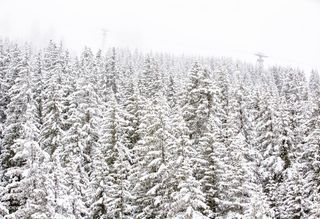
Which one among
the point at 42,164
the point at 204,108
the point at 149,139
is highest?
the point at 204,108

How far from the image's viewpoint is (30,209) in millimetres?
21406

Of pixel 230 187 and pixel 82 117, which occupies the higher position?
pixel 82 117

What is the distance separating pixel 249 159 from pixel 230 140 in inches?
538

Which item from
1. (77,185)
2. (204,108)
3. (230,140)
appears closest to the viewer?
(77,185)

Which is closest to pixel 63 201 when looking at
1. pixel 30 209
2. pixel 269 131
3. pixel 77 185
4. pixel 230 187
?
pixel 30 209

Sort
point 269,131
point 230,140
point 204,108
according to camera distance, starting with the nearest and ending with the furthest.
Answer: point 230,140 → point 204,108 → point 269,131

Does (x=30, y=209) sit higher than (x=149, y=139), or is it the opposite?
(x=149, y=139)

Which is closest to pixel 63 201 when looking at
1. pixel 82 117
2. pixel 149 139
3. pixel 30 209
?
pixel 30 209

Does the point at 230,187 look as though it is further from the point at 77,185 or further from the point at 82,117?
the point at 82,117

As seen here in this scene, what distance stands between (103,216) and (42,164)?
9788 mm

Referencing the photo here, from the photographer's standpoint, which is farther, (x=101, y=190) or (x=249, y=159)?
(x=249, y=159)

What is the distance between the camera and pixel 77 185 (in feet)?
95.9

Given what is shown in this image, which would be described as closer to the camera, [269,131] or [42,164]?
[42,164]

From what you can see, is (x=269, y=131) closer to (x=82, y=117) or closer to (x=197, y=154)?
(x=197, y=154)
